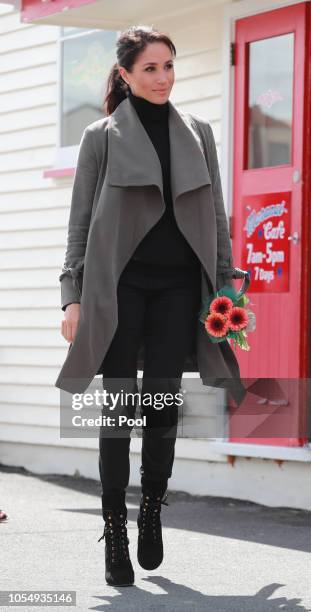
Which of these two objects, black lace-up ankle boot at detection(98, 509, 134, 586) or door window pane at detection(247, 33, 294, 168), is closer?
black lace-up ankle boot at detection(98, 509, 134, 586)

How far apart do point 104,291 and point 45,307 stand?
482 centimetres

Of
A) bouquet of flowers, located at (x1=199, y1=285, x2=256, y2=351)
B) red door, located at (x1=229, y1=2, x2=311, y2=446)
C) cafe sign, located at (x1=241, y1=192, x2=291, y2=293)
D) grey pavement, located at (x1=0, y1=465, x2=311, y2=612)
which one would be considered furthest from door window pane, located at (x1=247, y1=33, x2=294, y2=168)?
bouquet of flowers, located at (x1=199, y1=285, x2=256, y2=351)

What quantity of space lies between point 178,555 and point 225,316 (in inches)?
53.0

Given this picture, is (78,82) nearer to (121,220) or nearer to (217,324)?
(121,220)

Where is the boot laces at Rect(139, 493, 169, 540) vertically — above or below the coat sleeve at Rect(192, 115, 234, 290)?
below

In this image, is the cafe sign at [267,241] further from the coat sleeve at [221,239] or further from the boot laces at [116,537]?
the boot laces at [116,537]

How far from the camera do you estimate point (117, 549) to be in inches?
171

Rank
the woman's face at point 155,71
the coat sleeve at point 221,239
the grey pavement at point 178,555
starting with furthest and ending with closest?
the coat sleeve at point 221,239 → the woman's face at point 155,71 → the grey pavement at point 178,555

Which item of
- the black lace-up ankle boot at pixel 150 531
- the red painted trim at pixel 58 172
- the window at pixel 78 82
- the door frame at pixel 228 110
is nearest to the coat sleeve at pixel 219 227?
the black lace-up ankle boot at pixel 150 531

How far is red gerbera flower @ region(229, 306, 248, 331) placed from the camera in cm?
437

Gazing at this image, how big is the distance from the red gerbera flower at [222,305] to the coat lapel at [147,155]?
382mm

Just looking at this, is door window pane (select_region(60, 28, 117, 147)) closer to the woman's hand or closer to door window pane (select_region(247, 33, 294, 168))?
door window pane (select_region(247, 33, 294, 168))

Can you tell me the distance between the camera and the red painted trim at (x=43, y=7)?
7676 millimetres

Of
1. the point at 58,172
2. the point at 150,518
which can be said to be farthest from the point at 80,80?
the point at 150,518
